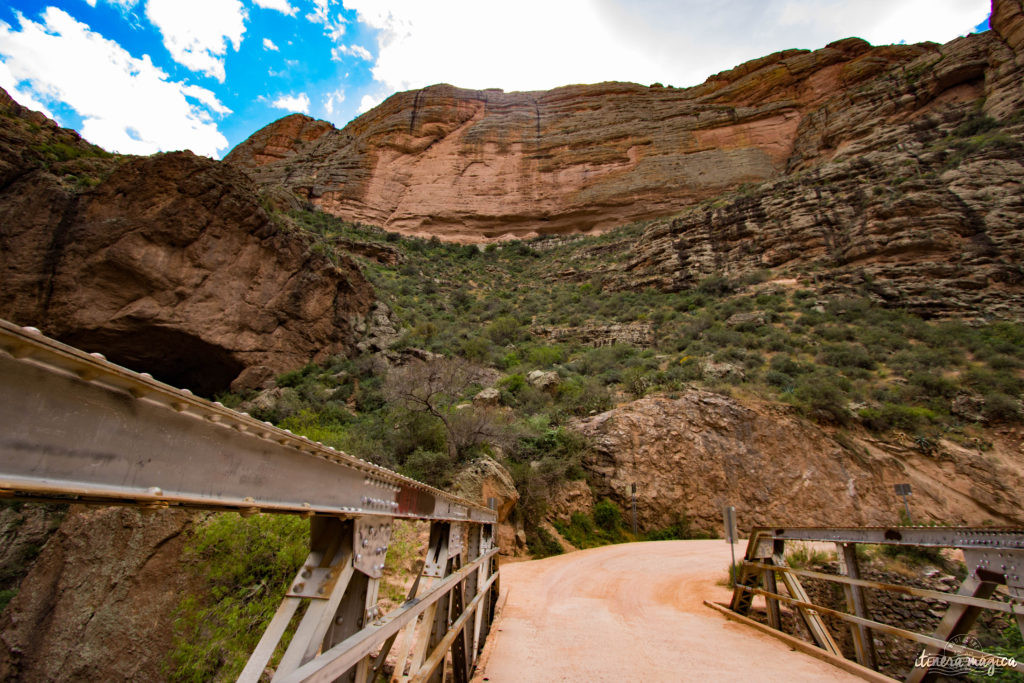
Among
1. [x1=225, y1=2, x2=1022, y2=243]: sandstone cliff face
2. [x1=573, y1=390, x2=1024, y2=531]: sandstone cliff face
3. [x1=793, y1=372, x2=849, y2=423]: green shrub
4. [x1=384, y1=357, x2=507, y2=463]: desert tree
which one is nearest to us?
[x1=384, y1=357, x2=507, y2=463]: desert tree

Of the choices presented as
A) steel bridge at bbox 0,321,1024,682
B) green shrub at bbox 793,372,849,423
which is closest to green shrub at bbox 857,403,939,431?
green shrub at bbox 793,372,849,423

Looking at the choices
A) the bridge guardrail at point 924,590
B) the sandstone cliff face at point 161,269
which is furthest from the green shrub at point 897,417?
the sandstone cliff face at point 161,269

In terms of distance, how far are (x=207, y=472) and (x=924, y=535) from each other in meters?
5.18

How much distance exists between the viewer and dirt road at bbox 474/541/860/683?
13.9 feet

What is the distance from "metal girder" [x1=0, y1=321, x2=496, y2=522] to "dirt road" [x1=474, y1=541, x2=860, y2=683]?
376 centimetres

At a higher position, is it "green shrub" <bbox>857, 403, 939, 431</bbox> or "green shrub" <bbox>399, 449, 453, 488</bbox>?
"green shrub" <bbox>857, 403, 939, 431</bbox>

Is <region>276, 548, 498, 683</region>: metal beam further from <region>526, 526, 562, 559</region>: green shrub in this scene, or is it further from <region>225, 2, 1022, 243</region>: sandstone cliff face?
<region>225, 2, 1022, 243</region>: sandstone cliff face

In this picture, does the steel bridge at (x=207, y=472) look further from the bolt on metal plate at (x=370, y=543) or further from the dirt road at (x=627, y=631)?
the dirt road at (x=627, y=631)

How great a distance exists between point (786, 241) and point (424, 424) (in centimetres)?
2709

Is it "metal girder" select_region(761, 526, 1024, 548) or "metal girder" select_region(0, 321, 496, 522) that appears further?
"metal girder" select_region(761, 526, 1024, 548)

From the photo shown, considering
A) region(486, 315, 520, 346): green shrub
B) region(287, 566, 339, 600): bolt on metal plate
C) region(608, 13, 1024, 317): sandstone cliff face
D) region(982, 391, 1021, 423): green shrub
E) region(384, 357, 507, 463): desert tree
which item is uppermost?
region(608, 13, 1024, 317): sandstone cliff face

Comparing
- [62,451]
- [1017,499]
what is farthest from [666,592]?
[1017,499]

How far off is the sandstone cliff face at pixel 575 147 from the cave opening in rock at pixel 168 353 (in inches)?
1200

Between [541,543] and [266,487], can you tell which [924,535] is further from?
[541,543]
